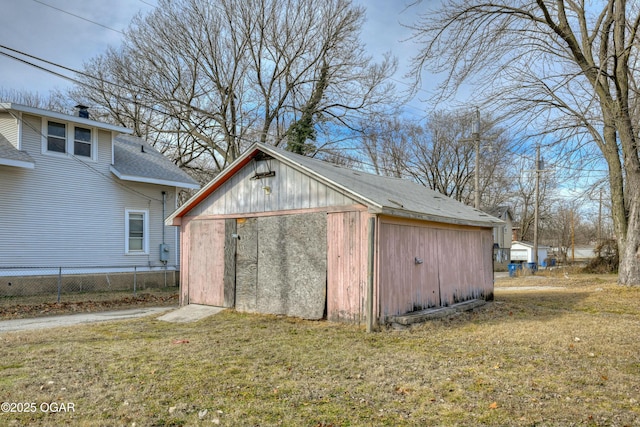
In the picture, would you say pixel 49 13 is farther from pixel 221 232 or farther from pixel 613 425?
pixel 613 425

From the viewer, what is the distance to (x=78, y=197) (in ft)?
50.0

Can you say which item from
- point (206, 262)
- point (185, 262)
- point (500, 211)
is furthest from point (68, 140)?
point (500, 211)

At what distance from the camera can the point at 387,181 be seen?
12164mm

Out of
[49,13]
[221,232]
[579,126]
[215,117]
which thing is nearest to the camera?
[221,232]

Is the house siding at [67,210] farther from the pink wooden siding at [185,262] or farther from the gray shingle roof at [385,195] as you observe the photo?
the gray shingle roof at [385,195]

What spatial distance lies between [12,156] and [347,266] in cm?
1104

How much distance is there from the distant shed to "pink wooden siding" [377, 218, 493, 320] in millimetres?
24

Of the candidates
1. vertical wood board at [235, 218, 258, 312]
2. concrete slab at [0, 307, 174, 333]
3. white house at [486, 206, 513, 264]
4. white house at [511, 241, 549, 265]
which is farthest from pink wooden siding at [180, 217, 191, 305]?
white house at [511, 241, 549, 265]

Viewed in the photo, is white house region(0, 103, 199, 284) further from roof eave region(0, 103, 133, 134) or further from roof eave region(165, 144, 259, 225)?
roof eave region(165, 144, 259, 225)

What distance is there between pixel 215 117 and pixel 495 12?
17025 millimetres

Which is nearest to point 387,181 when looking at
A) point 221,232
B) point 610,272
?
point 221,232

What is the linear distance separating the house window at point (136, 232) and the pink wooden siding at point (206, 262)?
6032 millimetres

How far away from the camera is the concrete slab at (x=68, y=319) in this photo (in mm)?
9427

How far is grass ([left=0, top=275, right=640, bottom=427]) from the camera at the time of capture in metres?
4.17
